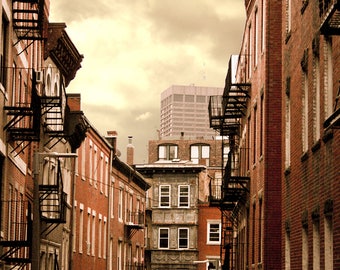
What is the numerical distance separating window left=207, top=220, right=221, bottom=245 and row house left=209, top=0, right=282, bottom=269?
41.9 metres

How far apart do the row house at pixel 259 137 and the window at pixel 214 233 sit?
4194cm

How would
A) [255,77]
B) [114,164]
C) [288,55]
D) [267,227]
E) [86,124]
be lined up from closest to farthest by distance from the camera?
[288,55], [267,227], [255,77], [86,124], [114,164]

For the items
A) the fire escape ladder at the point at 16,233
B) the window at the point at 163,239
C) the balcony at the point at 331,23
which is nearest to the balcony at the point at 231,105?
the fire escape ladder at the point at 16,233

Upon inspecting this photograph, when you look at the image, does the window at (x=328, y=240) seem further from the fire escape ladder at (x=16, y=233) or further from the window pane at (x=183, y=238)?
the window pane at (x=183, y=238)

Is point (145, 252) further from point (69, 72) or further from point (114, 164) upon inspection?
point (69, 72)

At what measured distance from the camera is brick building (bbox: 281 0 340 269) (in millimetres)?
18172

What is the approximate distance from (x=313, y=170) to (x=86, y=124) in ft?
99.7

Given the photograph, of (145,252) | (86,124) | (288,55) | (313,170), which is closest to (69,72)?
(86,124)

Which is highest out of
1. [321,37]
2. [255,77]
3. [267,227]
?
[255,77]

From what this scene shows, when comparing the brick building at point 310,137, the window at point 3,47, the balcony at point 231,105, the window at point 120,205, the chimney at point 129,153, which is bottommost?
the brick building at point 310,137

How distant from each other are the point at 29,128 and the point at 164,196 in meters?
60.7

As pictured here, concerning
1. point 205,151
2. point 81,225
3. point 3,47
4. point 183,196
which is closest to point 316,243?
point 3,47

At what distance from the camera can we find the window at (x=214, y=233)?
86.6 metres

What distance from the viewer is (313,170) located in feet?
68.2
